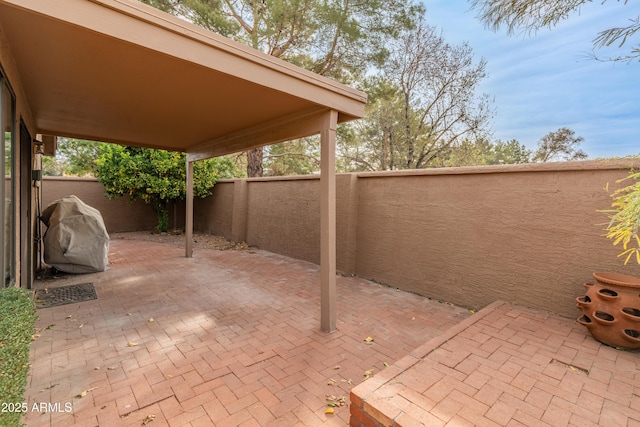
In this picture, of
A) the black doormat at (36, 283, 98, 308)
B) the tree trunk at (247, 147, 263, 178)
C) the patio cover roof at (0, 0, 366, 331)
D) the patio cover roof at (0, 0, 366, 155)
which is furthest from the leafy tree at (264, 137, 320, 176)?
the black doormat at (36, 283, 98, 308)

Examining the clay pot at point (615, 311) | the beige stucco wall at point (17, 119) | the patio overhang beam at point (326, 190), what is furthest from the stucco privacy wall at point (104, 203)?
the clay pot at point (615, 311)

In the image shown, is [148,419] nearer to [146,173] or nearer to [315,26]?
[146,173]

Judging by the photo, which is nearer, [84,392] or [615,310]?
[84,392]

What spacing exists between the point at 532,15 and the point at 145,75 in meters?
5.40

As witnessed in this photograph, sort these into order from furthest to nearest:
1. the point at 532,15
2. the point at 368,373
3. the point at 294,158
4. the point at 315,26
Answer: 1. the point at 294,158
2. the point at 315,26
3. the point at 532,15
4. the point at 368,373

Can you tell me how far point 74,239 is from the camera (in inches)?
208

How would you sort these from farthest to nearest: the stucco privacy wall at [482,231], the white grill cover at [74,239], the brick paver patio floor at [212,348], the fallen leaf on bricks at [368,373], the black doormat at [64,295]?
the white grill cover at [74,239], the black doormat at [64,295], the stucco privacy wall at [482,231], the fallen leaf on bricks at [368,373], the brick paver patio floor at [212,348]

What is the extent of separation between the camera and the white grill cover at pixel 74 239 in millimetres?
5188

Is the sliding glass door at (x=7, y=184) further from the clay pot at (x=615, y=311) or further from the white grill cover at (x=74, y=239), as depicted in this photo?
the clay pot at (x=615, y=311)

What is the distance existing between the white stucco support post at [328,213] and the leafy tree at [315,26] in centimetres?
673

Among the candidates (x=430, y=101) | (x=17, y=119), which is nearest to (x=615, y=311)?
(x=17, y=119)

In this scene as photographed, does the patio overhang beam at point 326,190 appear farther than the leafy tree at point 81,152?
No

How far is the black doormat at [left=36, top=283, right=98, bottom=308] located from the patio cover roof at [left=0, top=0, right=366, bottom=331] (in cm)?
256

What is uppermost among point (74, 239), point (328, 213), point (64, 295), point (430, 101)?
point (430, 101)
